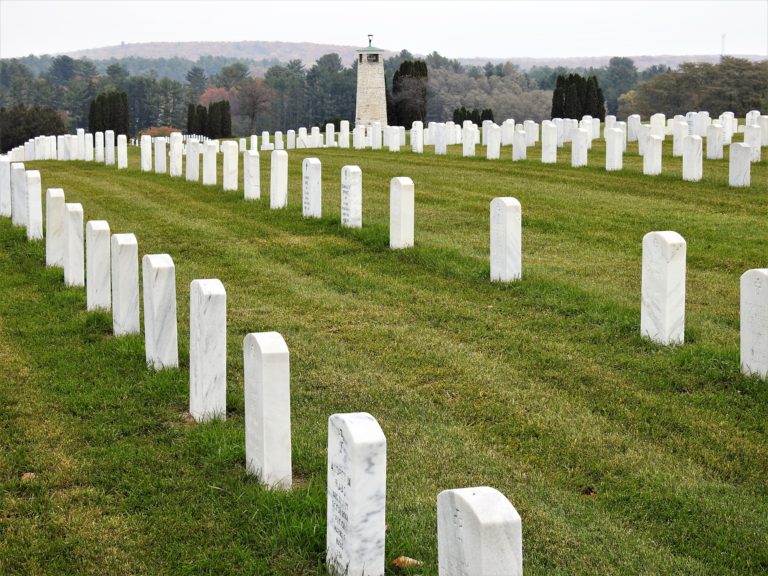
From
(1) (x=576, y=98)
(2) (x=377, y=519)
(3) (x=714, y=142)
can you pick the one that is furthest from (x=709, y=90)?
(2) (x=377, y=519)

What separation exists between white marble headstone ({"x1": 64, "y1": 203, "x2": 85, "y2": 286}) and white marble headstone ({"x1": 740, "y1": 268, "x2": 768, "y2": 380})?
243 inches

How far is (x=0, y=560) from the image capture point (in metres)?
4.72

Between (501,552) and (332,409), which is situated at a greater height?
(501,552)

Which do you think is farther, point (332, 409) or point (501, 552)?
point (332, 409)

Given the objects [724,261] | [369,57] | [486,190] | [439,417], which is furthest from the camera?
[369,57]

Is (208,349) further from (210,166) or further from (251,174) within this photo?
(210,166)

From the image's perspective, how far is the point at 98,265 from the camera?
30.1 ft

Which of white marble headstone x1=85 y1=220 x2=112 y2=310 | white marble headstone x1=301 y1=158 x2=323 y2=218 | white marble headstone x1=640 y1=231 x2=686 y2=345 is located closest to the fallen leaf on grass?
white marble headstone x1=640 y1=231 x2=686 y2=345

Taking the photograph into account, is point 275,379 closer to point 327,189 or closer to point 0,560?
point 0,560

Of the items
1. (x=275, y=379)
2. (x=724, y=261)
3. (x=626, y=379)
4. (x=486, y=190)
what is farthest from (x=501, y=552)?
(x=486, y=190)

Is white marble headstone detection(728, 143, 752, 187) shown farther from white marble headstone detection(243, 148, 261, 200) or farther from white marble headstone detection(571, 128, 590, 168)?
white marble headstone detection(243, 148, 261, 200)

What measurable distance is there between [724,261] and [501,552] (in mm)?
8972

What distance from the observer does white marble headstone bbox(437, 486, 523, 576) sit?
331cm

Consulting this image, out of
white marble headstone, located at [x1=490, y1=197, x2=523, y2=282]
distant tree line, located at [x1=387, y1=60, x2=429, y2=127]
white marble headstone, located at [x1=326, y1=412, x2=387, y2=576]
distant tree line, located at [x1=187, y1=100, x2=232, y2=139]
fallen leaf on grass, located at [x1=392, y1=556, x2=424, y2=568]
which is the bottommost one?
fallen leaf on grass, located at [x1=392, y1=556, x2=424, y2=568]
